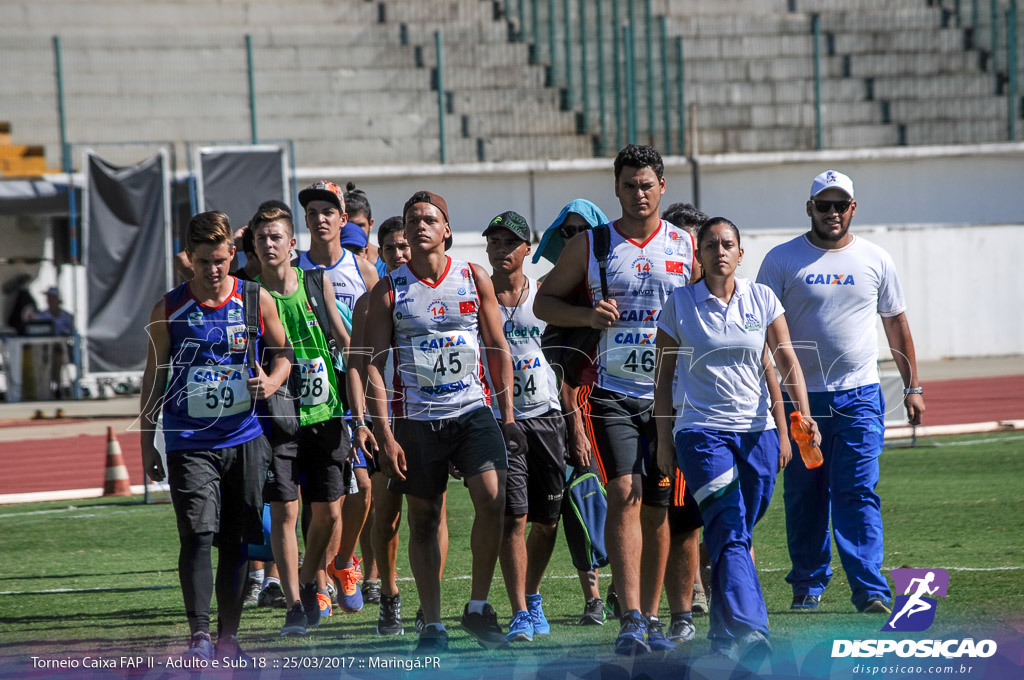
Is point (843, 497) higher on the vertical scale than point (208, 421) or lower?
lower

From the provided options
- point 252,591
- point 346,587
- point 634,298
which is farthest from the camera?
point 252,591

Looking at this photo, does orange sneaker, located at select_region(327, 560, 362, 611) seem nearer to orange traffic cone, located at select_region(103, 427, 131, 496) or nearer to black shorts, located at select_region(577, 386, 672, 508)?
black shorts, located at select_region(577, 386, 672, 508)

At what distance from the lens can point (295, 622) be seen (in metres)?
6.77

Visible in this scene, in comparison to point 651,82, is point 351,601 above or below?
below

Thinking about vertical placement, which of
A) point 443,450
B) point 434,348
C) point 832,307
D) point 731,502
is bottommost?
point 731,502

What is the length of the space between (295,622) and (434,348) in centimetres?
161

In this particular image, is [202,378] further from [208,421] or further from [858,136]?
[858,136]

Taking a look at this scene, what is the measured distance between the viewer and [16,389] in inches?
875

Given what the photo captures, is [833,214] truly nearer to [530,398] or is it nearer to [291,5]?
[530,398]

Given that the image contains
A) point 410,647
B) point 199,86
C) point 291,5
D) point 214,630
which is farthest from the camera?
point 291,5

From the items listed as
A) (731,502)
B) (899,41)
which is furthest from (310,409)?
(899,41)

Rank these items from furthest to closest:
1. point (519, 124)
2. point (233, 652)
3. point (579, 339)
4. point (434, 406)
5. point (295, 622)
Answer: point (519, 124) → point (295, 622) → point (579, 339) → point (434, 406) → point (233, 652)

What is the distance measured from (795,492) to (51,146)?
63.1 feet

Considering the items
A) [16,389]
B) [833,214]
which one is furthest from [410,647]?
[16,389]
